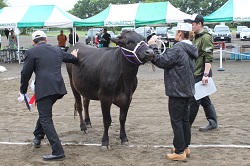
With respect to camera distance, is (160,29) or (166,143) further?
(160,29)

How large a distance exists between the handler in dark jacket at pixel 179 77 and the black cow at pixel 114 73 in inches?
11.3

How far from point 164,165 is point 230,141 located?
1662 mm

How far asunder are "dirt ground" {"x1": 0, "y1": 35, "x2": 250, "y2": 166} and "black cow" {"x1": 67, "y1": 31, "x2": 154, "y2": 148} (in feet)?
1.60

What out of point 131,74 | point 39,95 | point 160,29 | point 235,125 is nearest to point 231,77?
point 235,125

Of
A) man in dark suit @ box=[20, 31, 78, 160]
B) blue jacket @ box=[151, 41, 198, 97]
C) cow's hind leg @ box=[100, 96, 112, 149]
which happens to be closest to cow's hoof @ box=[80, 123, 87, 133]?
cow's hind leg @ box=[100, 96, 112, 149]

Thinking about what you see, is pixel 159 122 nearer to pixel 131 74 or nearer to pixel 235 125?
pixel 235 125

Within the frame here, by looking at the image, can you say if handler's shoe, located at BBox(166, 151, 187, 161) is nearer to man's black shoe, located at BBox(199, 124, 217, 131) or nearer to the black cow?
the black cow

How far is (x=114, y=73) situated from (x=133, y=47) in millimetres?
566

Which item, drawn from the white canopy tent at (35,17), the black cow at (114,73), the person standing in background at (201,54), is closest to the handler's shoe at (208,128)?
the person standing in background at (201,54)

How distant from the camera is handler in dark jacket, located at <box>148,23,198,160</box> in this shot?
5105 mm

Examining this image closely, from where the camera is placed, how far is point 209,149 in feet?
19.4

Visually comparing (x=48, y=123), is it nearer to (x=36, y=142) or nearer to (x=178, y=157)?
(x=36, y=142)

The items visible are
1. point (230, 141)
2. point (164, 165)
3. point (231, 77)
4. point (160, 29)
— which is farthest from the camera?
point (160, 29)

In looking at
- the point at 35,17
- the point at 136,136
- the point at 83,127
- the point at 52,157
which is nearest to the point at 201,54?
the point at 136,136
